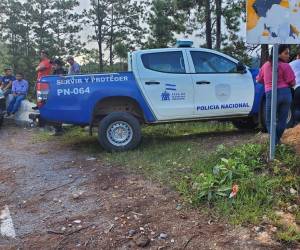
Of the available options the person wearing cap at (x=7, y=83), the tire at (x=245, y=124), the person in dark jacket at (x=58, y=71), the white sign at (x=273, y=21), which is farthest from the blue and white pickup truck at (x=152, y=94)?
the person wearing cap at (x=7, y=83)

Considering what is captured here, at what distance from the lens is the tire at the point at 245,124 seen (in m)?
9.51

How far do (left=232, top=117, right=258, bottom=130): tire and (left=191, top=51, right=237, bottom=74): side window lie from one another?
124 cm

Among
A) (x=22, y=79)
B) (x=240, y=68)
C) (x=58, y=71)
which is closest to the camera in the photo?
(x=240, y=68)

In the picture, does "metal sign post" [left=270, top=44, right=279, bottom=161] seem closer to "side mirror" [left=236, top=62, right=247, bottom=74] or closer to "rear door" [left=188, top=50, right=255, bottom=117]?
"rear door" [left=188, top=50, right=255, bottom=117]

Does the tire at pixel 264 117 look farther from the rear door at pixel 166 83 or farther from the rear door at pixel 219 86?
the rear door at pixel 166 83

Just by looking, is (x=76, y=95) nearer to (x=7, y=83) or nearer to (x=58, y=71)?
(x=58, y=71)

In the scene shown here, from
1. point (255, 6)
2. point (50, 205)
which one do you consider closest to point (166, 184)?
point (50, 205)

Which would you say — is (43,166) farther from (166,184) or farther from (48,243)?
(48,243)

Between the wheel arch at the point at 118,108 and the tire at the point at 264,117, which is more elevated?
the wheel arch at the point at 118,108

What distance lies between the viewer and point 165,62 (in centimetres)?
859

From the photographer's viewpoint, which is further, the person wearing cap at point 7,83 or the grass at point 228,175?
the person wearing cap at point 7,83

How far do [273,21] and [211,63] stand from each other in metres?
3.30

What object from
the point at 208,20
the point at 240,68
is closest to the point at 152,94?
the point at 240,68

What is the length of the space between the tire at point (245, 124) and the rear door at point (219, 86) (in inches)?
26.3
